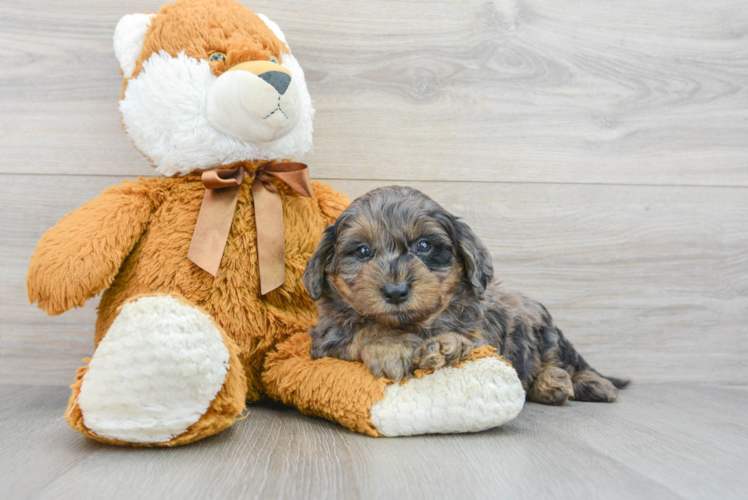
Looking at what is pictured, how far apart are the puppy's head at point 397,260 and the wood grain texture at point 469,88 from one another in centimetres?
77

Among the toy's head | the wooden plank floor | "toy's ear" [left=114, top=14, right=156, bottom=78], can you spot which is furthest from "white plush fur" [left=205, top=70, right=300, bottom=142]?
the wooden plank floor

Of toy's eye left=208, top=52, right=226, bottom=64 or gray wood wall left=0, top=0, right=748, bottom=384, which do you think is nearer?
toy's eye left=208, top=52, right=226, bottom=64

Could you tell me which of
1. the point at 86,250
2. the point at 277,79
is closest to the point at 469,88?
the point at 277,79

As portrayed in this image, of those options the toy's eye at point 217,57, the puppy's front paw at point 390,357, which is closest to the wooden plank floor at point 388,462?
the puppy's front paw at point 390,357

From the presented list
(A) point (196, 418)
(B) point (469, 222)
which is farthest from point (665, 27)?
(A) point (196, 418)

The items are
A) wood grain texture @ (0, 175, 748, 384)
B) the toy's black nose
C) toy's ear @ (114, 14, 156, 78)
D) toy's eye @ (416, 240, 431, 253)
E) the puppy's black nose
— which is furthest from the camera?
wood grain texture @ (0, 175, 748, 384)

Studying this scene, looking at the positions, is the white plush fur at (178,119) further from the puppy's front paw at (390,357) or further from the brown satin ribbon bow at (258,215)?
the puppy's front paw at (390,357)

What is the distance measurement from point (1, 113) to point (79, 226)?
0.97 m

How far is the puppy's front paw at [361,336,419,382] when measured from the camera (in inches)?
59.4

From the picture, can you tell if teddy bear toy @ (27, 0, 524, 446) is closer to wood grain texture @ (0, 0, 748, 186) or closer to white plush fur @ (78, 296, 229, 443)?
white plush fur @ (78, 296, 229, 443)

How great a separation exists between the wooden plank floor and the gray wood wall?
792mm

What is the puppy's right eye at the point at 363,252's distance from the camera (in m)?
1.60

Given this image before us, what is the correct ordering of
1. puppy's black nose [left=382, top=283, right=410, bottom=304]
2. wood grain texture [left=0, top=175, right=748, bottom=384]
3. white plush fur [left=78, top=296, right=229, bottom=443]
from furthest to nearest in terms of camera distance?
1. wood grain texture [left=0, top=175, right=748, bottom=384]
2. puppy's black nose [left=382, top=283, right=410, bottom=304]
3. white plush fur [left=78, top=296, right=229, bottom=443]

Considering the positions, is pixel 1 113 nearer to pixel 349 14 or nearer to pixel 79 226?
pixel 79 226
